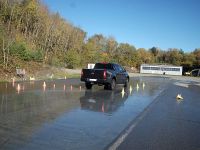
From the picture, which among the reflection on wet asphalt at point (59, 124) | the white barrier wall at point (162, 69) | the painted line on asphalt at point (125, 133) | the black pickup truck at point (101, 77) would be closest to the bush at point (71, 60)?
the black pickup truck at point (101, 77)

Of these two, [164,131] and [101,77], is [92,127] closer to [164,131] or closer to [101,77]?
[164,131]

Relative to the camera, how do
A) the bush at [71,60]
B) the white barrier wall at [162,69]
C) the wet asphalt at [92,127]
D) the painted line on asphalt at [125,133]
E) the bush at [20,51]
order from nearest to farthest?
1. the painted line on asphalt at [125,133]
2. the wet asphalt at [92,127]
3. the bush at [20,51]
4. the bush at [71,60]
5. the white barrier wall at [162,69]

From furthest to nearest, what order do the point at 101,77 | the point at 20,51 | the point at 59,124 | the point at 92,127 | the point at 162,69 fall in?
the point at 162,69 < the point at 20,51 < the point at 101,77 < the point at 59,124 < the point at 92,127

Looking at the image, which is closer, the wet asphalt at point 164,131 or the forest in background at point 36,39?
the wet asphalt at point 164,131

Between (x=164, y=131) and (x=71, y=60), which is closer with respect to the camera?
(x=164, y=131)

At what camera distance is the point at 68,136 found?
793 centimetres

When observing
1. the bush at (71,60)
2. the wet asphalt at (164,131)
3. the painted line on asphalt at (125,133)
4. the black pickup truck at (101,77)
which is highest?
the bush at (71,60)

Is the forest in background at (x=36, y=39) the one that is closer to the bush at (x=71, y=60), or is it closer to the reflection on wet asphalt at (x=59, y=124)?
the bush at (x=71, y=60)

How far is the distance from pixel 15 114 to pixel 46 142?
3.73 m

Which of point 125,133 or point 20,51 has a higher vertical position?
point 20,51

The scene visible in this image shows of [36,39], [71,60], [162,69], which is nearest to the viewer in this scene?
[36,39]

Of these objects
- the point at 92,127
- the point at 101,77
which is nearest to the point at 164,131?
the point at 92,127

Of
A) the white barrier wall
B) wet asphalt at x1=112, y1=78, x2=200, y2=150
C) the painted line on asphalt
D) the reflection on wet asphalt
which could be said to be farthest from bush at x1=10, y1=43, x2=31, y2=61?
the white barrier wall

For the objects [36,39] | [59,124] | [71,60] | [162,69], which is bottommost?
[59,124]
